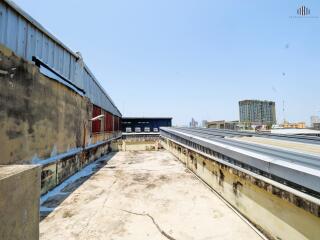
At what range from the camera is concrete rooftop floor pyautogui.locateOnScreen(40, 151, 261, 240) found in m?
3.19

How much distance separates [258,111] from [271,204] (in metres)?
86.5

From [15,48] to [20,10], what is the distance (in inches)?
37.7

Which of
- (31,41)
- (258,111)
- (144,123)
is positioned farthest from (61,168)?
(258,111)

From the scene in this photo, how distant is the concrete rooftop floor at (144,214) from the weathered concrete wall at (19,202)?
55.6 inches

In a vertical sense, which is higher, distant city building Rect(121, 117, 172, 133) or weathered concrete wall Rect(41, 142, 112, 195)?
distant city building Rect(121, 117, 172, 133)

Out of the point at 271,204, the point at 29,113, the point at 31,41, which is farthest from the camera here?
the point at 31,41

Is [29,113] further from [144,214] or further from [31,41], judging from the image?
[144,214]

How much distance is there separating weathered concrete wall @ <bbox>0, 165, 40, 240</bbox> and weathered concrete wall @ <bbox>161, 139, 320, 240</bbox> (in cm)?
339

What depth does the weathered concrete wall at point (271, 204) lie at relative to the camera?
2.37m

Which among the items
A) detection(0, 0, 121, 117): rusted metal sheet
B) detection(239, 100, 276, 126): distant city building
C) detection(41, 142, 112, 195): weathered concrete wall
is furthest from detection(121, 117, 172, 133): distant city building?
detection(239, 100, 276, 126): distant city building

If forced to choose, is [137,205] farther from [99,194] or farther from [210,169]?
[210,169]

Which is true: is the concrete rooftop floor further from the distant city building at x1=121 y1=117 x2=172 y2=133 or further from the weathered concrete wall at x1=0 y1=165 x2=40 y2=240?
the distant city building at x1=121 y1=117 x2=172 y2=133

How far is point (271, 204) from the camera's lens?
3041mm

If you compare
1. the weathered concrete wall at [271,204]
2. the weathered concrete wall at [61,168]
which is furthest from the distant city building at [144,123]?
the weathered concrete wall at [271,204]
